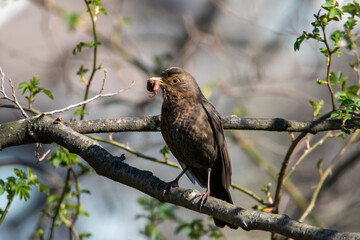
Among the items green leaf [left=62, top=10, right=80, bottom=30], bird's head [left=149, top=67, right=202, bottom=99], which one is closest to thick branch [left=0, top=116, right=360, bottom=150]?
bird's head [left=149, top=67, right=202, bottom=99]

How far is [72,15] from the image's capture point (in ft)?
21.7

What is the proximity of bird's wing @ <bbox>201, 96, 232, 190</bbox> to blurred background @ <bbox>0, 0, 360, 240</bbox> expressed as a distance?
6.18ft

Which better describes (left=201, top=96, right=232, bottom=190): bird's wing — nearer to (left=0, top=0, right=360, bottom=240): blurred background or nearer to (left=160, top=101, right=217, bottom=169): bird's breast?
(left=160, top=101, right=217, bottom=169): bird's breast

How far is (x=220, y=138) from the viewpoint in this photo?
3855mm

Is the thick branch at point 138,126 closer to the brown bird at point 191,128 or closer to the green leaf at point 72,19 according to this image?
the brown bird at point 191,128

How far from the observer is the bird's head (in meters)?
3.97

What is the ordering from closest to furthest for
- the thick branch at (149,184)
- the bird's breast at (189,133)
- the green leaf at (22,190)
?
the thick branch at (149,184) < the green leaf at (22,190) < the bird's breast at (189,133)

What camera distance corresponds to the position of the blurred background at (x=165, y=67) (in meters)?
6.92

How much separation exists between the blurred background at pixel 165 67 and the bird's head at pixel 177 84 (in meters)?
1.72

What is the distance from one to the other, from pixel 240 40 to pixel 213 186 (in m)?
5.43

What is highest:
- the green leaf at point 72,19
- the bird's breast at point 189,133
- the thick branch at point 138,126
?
the green leaf at point 72,19

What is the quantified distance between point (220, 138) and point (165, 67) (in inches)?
130

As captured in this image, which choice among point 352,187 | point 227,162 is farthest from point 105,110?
point 227,162

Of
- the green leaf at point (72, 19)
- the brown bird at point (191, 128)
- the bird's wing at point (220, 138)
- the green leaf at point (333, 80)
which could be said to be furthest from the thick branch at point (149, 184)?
the green leaf at point (72, 19)
